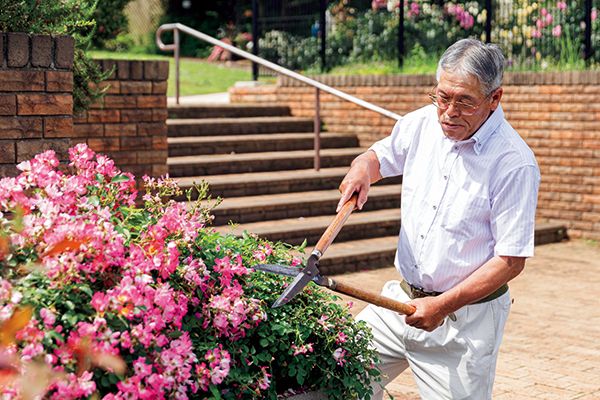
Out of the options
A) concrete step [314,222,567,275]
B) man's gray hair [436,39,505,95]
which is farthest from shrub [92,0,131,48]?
man's gray hair [436,39,505,95]

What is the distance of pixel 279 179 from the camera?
10.9 metres

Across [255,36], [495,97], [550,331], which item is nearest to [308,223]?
[550,331]

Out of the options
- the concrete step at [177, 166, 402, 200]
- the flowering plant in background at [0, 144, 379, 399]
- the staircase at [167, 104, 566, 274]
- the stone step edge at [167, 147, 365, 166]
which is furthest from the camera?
the stone step edge at [167, 147, 365, 166]

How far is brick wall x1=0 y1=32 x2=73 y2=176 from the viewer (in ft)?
18.5

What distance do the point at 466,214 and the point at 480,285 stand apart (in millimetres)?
247

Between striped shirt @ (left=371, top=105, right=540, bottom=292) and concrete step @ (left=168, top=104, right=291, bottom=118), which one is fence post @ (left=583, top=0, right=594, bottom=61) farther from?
→ striped shirt @ (left=371, top=105, right=540, bottom=292)

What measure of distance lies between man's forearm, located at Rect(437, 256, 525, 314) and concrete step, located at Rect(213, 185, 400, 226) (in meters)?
6.30

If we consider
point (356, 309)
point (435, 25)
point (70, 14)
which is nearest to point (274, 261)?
point (70, 14)

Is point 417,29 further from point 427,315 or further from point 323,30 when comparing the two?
point 427,315

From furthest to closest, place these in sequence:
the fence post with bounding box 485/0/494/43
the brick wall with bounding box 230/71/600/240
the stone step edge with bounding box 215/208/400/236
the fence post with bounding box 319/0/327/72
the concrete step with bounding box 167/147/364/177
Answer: the fence post with bounding box 319/0/327/72, the fence post with bounding box 485/0/494/43, the brick wall with bounding box 230/71/600/240, the concrete step with bounding box 167/147/364/177, the stone step edge with bounding box 215/208/400/236

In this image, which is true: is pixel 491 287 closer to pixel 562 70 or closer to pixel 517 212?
pixel 517 212

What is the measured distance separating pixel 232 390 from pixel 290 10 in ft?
44.5

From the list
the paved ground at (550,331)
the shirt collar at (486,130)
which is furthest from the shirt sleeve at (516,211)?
the paved ground at (550,331)

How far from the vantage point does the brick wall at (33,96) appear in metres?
5.64
